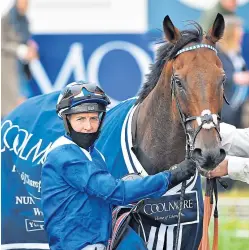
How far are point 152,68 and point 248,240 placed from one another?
2.40 meters

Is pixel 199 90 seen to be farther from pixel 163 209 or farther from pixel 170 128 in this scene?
pixel 163 209

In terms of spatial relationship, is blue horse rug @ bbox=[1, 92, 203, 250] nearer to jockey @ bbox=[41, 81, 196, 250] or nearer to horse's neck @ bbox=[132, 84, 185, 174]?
horse's neck @ bbox=[132, 84, 185, 174]

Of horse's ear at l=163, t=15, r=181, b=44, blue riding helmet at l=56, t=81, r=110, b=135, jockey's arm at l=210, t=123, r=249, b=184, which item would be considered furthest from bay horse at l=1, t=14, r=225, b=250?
blue riding helmet at l=56, t=81, r=110, b=135

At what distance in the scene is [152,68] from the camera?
511cm

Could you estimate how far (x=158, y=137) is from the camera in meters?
4.96

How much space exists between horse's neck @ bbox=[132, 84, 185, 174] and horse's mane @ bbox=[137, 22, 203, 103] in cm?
10

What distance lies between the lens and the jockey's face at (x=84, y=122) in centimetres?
453

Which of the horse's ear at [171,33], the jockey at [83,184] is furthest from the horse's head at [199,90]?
the jockey at [83,184]

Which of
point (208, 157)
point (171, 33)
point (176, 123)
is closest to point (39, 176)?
point (176, 123)

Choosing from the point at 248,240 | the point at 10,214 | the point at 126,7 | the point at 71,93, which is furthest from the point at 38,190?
the point at 126,7

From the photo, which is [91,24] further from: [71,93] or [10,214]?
[71,93]

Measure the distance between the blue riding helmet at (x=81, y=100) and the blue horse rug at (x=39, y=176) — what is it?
1.76ft

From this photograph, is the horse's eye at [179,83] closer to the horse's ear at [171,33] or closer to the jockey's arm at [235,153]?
the horse's ear at [171,33]

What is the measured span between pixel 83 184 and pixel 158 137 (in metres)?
0.70
